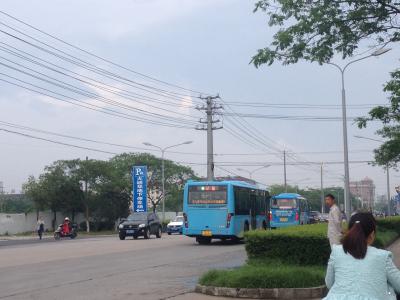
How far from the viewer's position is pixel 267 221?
35.0m

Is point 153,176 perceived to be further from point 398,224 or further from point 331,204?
point 331,204

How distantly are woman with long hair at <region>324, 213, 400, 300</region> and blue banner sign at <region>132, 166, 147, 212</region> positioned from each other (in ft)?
155

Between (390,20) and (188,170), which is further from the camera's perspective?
(188,170)

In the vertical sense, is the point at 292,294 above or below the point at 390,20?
below

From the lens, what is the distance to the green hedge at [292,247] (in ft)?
45.8

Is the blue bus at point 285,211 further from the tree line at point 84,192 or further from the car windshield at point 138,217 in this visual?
the tree line at point 84,192

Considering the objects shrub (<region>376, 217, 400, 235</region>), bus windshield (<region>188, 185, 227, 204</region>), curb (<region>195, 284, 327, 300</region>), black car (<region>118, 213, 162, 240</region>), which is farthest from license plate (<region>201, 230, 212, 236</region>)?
curb (<region>195, 284, 327, 300</region>)

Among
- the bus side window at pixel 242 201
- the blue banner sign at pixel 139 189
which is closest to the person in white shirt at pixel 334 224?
the bus side window at pixel 242 201

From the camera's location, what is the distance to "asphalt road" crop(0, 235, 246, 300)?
12.1 metres

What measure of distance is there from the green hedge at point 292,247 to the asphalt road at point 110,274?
1719 mm

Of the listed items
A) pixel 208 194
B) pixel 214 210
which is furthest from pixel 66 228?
pixel 214 210

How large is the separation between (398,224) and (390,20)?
73.6 ft

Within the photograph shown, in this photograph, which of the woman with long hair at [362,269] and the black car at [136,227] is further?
the black car at [136,227]

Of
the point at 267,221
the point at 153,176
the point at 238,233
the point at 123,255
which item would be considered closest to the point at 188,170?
the point at 153,176
